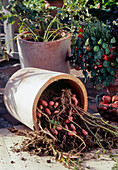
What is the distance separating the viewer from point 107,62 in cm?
263

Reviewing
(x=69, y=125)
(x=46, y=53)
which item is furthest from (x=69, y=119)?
(x=46, y=53)

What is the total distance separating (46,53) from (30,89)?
924 millimetres

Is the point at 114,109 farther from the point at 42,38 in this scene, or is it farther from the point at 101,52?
the point at 42,38

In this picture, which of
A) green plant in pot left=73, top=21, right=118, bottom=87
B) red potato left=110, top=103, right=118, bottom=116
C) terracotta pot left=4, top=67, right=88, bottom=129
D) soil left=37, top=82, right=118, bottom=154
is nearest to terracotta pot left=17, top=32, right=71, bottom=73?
green plant in pot left=73, top=21, right=118, bottom=87

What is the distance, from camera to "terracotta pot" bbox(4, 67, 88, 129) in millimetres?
2016

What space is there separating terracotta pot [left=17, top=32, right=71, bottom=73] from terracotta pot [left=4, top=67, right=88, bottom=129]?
564 millimetres

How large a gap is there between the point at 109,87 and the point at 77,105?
0.76m

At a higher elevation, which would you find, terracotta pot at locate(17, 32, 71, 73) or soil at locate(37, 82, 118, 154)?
terracotta pot at locate(17, 32, 71, 73)

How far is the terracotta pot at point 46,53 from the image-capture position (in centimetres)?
288

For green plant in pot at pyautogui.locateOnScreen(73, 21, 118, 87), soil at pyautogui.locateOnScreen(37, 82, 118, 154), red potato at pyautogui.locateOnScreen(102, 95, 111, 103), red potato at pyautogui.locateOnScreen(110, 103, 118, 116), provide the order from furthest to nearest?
green plant in pot at pyautogui.locateOnScreen(73, 21, 118, 87) → red potato at pyautogui.locateOnScreen(102, 95, 111, 103) → red potato at pyautogui.locateOnScreen(110, 103, 118, 116) → soil at pyautogui.locateOnScreen(37, 82, 118, 154)

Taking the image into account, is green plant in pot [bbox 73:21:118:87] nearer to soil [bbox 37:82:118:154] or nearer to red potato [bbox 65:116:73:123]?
soil [bbox 37:82:118:154]

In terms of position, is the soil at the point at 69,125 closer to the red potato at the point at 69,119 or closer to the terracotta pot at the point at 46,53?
the red potato at the point at 69,119

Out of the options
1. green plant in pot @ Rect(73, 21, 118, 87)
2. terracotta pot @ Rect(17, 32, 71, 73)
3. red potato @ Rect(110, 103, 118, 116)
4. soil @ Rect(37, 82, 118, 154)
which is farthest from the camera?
terracotta pot @ Rect(17, 32, 71, 73)

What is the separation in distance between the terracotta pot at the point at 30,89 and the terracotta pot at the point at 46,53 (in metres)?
0.56
